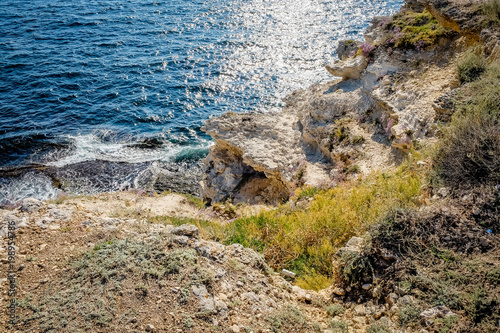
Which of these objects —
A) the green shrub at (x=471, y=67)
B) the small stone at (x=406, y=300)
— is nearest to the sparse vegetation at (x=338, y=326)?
the small stone at (x=406, y=300)

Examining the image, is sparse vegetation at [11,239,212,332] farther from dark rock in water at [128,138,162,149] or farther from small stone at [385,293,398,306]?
dark rock in water at [128,138,162,149]

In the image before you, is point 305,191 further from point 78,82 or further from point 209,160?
point 78,82

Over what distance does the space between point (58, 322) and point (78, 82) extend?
23.8 m

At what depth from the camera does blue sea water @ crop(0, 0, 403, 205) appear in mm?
19297

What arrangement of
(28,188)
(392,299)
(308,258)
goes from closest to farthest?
(392,299), (308,258), (28,188)

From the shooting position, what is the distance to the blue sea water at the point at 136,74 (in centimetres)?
1930

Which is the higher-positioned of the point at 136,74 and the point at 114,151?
the point at 136,74

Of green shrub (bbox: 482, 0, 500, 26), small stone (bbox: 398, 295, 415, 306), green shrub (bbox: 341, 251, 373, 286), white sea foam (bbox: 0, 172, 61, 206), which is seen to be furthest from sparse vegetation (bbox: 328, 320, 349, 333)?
white sea foam (bbox: 0, 172, 61, 206)

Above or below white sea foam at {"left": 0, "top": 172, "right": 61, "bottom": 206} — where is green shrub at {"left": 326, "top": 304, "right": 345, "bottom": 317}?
above

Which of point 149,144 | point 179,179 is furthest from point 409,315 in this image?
point 149,144

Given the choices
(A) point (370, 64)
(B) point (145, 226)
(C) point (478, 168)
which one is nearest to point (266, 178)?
(A) point (370, 64)

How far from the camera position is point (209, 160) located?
54.6 ft

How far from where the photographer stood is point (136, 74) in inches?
1021

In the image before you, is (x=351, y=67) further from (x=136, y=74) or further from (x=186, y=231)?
(x=136, y=74)
